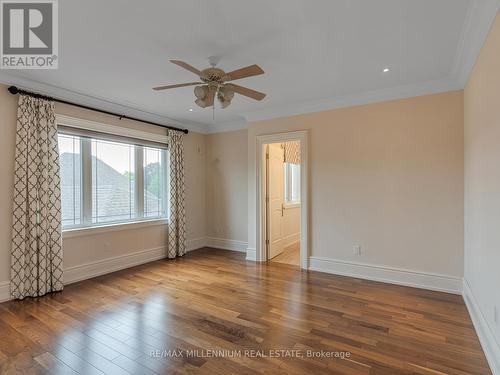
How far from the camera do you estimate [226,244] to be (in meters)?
5.91

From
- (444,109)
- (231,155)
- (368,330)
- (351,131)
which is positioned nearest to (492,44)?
(444,109)

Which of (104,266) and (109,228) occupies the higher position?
(109,228)

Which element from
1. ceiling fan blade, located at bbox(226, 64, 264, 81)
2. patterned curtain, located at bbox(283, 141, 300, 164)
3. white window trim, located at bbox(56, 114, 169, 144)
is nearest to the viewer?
ceiling fan blade, located at bbox(226, 64, 264, 81)

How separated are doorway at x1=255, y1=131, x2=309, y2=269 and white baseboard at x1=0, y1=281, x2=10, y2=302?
3.48 meters

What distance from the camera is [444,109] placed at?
3.45 meters

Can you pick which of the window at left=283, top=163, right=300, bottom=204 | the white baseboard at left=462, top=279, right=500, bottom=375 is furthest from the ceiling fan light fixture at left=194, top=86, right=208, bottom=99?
the window at left=283, top=163, right=300, bottom=204

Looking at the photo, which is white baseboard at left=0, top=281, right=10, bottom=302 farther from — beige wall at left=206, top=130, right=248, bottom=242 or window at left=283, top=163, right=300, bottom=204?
window at left=283, top=163, right=300, bottom=204

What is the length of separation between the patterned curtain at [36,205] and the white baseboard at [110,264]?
0.31 m

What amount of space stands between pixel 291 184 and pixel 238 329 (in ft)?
14.2

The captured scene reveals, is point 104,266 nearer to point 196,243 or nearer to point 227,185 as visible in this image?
point 196,243

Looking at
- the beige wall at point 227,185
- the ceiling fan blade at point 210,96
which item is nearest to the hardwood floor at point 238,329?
the beige wall at point 227,185

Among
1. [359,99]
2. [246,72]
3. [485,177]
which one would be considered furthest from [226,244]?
[485,177]

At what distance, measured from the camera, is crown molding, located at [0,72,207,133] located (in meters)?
3.31

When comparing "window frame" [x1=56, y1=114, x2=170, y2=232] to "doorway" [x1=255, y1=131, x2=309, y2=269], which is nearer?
"window frame" [x1=56, y1=114, x2=170, y2=232]
